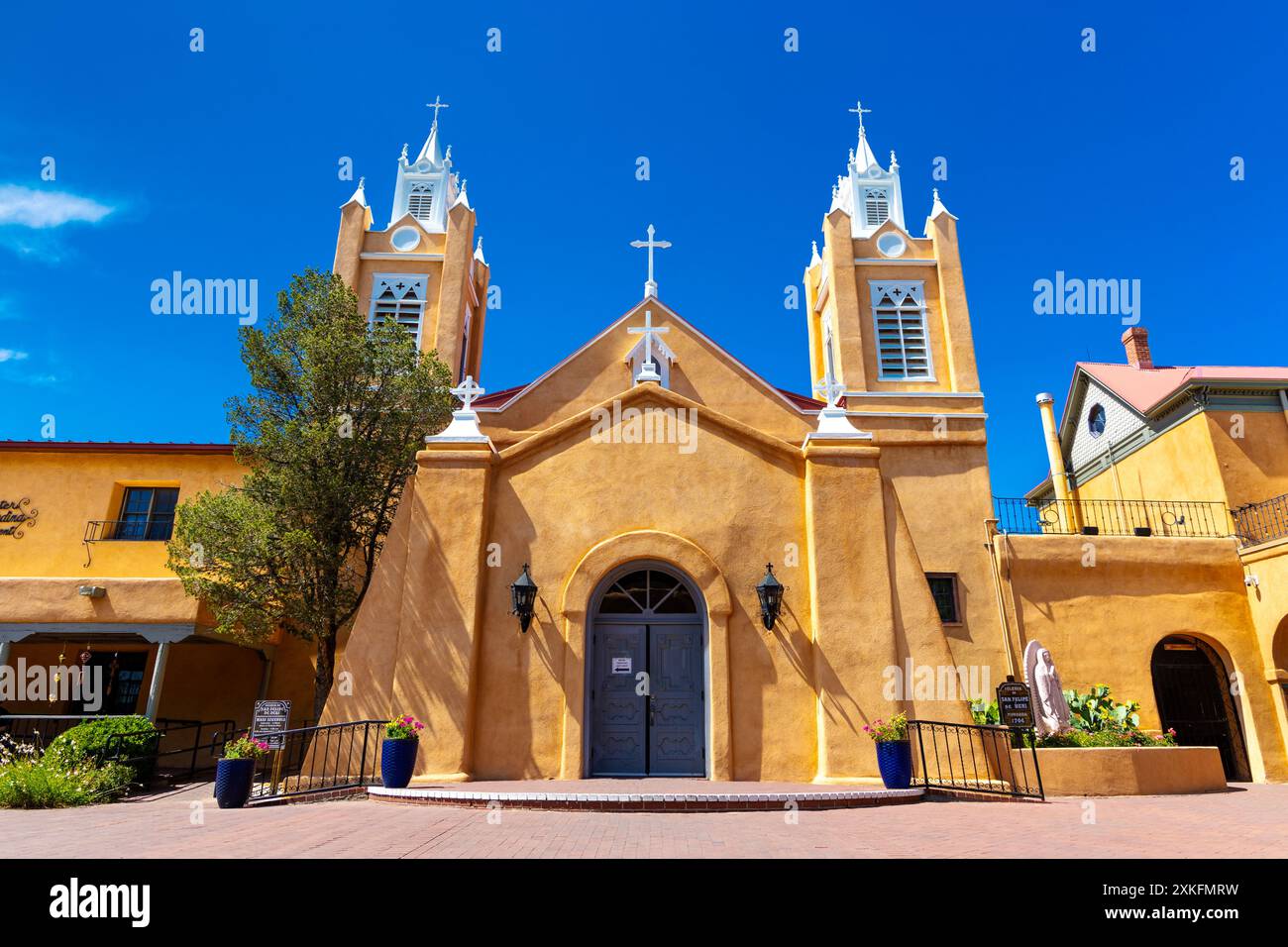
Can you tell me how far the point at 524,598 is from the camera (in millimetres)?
12062

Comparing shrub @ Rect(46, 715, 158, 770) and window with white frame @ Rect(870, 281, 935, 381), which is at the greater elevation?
window with white frame @ Rect(870, 281, 935, 381)

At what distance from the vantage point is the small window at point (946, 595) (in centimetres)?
1802

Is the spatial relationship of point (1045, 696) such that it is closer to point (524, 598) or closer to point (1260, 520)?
point (524, 598)

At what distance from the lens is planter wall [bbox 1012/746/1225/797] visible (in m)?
12.3

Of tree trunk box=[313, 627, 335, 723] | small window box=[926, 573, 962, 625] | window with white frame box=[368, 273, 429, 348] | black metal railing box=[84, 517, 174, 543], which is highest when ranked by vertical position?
window with white frame box=[368, 273, 429, 348]

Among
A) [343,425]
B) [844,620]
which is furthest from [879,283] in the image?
[343,425]

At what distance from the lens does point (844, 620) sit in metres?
12.3

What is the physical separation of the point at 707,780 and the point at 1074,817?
4877 millimetres

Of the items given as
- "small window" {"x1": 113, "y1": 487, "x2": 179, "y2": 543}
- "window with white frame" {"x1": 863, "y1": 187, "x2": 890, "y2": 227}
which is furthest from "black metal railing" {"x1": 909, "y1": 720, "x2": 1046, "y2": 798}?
"window with white frame" {"x1": 863, "y1": 187, "x2": 890, "y2": 227}

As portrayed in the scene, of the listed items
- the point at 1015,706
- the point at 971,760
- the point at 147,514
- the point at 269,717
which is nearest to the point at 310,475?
the point at 269,717

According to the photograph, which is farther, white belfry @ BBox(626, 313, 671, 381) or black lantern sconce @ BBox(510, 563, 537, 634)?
white belfry @ BBox(626, 313, 671, 381)

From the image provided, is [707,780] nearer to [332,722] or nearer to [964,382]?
[332,722]

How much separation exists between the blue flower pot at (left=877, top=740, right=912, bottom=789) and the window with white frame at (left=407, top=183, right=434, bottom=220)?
22930 millimetres

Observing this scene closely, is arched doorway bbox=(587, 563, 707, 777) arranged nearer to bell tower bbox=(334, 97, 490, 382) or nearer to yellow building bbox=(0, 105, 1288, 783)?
yellow building bbox=(0, 105, 1288, 783)
